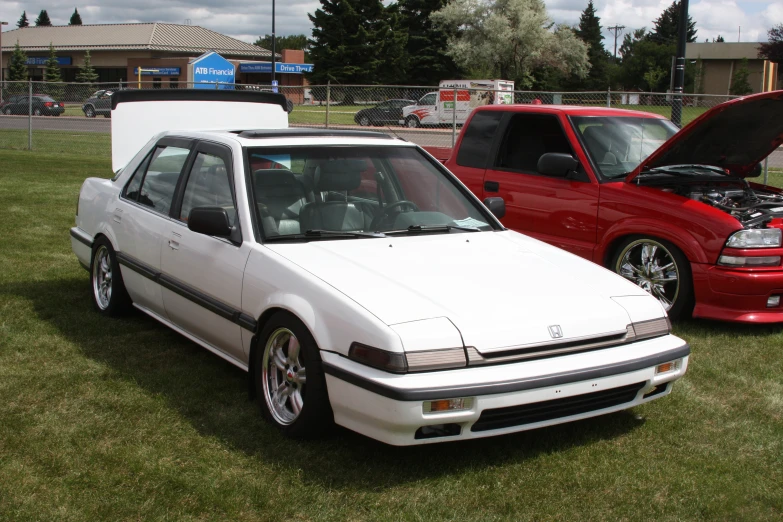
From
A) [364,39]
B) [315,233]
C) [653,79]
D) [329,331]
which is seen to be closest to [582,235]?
[315,233]

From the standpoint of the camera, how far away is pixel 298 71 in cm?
7112

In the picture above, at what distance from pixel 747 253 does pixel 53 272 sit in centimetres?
591

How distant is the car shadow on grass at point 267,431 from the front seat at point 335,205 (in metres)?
1.06

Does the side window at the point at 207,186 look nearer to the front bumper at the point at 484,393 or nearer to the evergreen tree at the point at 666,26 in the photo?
the front bumper at the point at 484,393

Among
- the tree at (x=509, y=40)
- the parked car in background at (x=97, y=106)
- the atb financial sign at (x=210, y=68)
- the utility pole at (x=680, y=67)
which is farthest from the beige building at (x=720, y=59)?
the utility pole at (x=680, y=67)

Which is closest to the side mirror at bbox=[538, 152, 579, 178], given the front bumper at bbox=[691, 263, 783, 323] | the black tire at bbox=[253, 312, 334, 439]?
the front bumper at bbox=[691, 263, 783, 323]

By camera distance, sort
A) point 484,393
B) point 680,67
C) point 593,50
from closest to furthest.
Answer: point 484,393, point 680,67, point 593,50

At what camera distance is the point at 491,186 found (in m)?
7.78

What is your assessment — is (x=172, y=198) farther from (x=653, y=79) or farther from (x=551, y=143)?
(x=653, y=79)

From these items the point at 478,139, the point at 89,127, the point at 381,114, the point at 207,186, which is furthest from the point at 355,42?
the point at 207,186

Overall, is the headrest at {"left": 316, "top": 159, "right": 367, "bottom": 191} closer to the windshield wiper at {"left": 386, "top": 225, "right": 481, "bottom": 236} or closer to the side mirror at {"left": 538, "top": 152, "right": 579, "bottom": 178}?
the windshield wiper at {"left": 386, "top": 225, "right": 481, "bottom": 236}

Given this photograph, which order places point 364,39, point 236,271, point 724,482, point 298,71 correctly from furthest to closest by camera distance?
point 298,71 < point 364,39 < point 236,271 < point 724,482

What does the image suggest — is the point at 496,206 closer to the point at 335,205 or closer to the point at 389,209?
the point at 389,209

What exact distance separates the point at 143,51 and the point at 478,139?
72.7 metres
